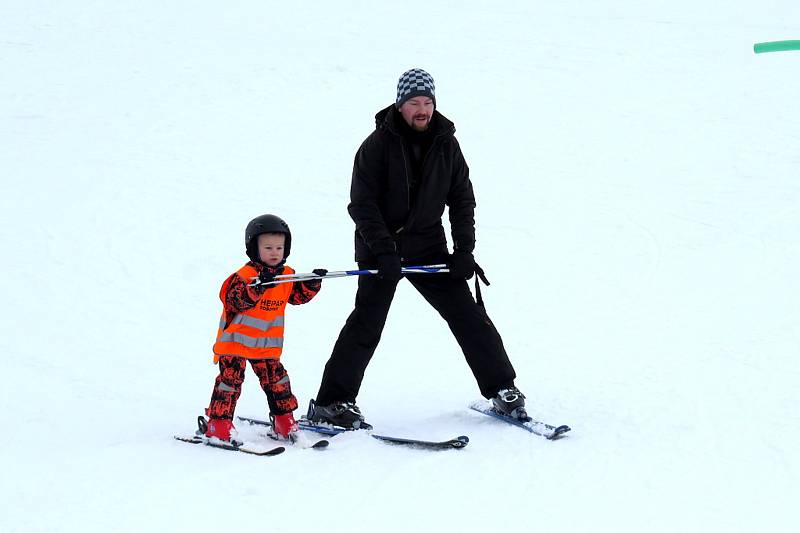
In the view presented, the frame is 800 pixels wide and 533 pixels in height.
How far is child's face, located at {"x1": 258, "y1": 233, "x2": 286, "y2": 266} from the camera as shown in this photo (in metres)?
4.41

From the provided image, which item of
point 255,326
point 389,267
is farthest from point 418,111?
point 255,326

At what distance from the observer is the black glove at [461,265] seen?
4.75 meters

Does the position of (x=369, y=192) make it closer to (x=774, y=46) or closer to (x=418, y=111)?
(x=418, y=111)

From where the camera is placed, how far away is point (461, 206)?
4918 millimetres

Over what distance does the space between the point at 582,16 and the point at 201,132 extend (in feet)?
34.1

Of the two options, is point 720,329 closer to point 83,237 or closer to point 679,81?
point 83,237

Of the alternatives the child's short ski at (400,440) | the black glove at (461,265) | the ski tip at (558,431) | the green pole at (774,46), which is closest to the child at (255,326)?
the child's short ski at (400,440)

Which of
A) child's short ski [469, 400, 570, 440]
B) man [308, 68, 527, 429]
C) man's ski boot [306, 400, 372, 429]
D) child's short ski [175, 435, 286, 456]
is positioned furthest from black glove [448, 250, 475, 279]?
child's short ski [175, 435, 286, 456]

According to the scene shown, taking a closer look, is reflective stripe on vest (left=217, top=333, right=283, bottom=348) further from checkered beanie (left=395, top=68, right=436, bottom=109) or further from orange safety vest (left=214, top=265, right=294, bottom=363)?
checkered beanie (left=395, top=68, right=436, bottom=109)

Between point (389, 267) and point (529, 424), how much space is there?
1.07 m

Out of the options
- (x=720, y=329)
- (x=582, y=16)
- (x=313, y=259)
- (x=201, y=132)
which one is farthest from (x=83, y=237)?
(x=582, y=16)

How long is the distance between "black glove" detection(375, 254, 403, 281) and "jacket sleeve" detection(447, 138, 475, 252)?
0.43 metres

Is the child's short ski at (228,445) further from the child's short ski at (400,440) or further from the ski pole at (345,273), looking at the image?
the ski pole at (345,273)

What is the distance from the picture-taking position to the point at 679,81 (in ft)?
50.0
